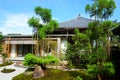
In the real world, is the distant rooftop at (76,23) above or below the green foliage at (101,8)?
above

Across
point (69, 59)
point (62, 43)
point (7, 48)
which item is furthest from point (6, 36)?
point (69, 59)

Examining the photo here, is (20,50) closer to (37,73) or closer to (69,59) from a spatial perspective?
(69,59)

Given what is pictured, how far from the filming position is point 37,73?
17.8 meters

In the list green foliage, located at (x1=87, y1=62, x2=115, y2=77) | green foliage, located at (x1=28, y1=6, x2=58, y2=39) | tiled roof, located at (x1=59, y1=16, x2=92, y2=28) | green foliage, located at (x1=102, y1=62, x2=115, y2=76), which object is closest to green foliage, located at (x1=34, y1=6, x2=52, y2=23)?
green foliage, located at (x1=28, y1=6, x2=58, y2=39)

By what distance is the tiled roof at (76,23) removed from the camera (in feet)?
85.0

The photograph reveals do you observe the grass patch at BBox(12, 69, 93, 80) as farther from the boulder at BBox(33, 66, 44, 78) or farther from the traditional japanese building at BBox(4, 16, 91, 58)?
the traditional japanese building at BBox(4, 16, 91, 58)

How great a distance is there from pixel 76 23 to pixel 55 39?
330 centimetres

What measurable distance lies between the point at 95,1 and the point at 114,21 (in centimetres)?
151

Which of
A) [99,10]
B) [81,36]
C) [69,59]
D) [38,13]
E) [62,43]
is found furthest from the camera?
[62,43]

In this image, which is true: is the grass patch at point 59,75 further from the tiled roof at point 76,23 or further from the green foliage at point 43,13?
the tiled roof at point 76,23

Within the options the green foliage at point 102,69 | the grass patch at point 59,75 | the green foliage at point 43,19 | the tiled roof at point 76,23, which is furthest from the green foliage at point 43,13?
the green foliage at point 102,69

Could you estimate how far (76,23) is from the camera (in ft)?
88.8

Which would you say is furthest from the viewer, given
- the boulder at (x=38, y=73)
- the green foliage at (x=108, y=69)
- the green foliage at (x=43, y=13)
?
the green foliage at (x=43, y=13)

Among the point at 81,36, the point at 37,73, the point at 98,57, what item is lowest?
the point at 37,73
